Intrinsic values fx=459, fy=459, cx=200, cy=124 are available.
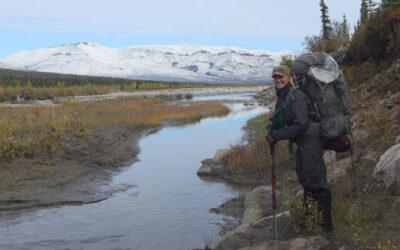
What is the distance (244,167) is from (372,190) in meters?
7.05

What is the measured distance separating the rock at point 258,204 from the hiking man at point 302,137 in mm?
2434

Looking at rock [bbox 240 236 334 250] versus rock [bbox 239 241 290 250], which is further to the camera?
rock [bbox 239 241 290 250]

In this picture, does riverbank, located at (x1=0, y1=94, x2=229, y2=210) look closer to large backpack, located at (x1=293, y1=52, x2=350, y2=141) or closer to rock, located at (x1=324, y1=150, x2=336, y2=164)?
rock, located at (x1=324, y1=150, x2=336, y2=164)

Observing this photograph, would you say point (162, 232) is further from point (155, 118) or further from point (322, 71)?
point (155, 118)

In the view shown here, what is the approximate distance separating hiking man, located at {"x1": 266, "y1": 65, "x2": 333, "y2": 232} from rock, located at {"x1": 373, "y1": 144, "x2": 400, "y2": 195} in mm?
1506

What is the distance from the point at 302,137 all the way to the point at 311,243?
1.40m

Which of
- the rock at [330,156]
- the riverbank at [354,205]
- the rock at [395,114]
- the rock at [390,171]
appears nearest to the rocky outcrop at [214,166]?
the riverbank at [354,205]

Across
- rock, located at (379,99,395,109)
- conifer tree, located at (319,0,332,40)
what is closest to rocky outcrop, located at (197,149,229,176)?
rock, located at (379,99,395,109)

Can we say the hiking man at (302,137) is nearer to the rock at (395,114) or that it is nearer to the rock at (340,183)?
the rock at (340,183)

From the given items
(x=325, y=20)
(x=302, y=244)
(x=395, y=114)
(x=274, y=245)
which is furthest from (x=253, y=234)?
(x=325, y=20)

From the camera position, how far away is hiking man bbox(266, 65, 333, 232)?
19.9 feet

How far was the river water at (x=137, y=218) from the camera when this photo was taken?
9.11 metres

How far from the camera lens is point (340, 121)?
20.2 feet

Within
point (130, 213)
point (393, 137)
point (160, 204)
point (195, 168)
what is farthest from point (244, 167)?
point (393, 137)
